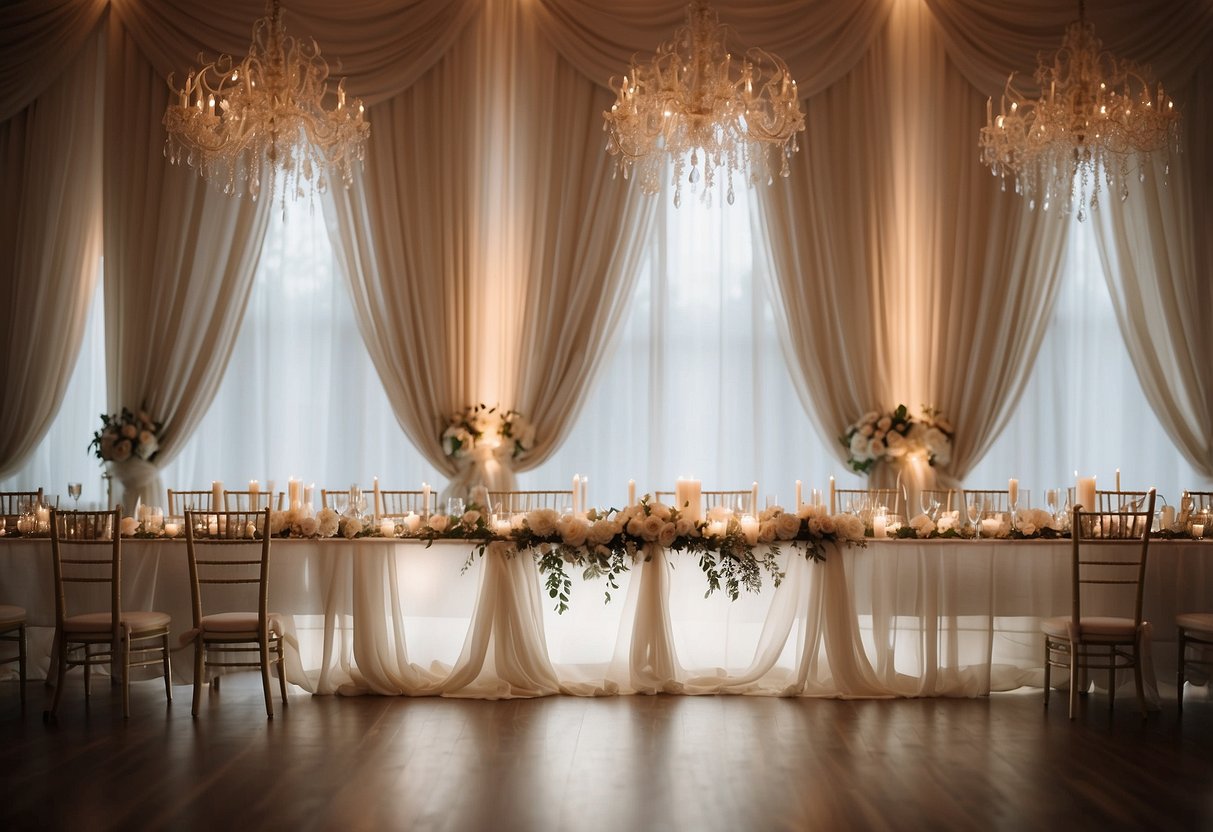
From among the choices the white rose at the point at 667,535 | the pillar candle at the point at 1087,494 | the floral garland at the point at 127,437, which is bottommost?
the white rose at the point at 667,535

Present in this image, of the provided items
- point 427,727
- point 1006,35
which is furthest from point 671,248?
point 427,727

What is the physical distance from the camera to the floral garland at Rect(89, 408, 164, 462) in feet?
29.7

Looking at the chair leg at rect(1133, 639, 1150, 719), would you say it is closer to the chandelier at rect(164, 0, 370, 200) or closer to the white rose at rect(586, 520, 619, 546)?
the white rose at rect(586, 520, 619, 546)

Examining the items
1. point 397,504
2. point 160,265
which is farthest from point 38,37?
point 397,504

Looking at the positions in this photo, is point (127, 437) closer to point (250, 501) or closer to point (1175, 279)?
point (250, 501)

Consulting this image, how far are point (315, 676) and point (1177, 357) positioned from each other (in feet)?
23.3

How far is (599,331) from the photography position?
361 inches

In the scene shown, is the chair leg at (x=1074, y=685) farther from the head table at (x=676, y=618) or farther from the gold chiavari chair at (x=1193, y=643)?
the gold chiavari chair at (x=1193, y=643)

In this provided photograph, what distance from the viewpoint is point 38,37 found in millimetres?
9484

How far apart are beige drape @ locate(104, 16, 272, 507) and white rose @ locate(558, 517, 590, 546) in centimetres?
420

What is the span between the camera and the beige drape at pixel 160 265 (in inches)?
366

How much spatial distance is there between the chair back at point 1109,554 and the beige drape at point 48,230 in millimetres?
8060

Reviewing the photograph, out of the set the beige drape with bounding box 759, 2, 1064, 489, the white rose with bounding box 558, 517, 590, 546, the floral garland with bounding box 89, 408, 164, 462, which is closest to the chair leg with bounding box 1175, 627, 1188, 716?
the beige drape with bounding box 759, 2, 1064, 489

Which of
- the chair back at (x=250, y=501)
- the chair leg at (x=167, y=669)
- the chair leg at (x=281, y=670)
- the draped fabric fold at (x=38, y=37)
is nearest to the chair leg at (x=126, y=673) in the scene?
the chair leg at (x=167, y=669)
